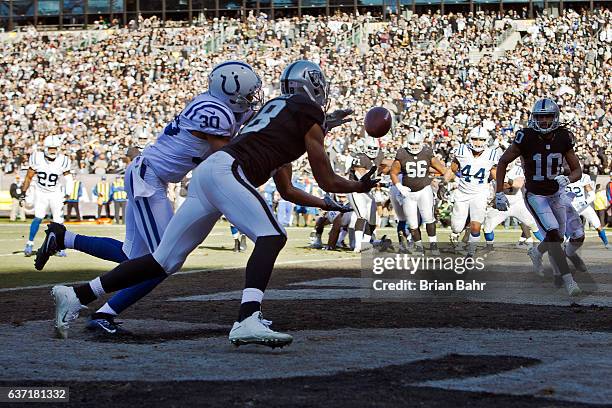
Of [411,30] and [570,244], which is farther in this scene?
[411,30]

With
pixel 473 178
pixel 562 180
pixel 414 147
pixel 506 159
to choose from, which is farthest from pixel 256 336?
pixel 414 147

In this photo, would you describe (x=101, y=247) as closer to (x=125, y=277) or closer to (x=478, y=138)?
(x=125, y=277)

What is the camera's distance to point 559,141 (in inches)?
402

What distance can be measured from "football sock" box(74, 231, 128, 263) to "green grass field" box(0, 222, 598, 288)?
10.3ft

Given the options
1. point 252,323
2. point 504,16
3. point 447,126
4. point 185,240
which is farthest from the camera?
point 504,16

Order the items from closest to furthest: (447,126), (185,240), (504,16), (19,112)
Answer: (185,240) → (447,126) → (19,112) → (504,16)

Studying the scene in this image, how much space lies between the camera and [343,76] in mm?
35844

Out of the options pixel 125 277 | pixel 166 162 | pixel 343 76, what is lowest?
pixel 125 277

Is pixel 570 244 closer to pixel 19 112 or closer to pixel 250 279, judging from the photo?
pixel 250 279

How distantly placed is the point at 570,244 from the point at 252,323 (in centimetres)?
623

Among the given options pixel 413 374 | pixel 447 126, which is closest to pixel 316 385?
pixel 413 374

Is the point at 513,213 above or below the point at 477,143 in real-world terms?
below

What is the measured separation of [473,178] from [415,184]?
89 centimetres

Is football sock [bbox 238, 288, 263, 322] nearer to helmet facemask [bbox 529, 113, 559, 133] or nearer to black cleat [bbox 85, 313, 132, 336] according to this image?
black cleat [bbox 85, 313, 132, 336]
